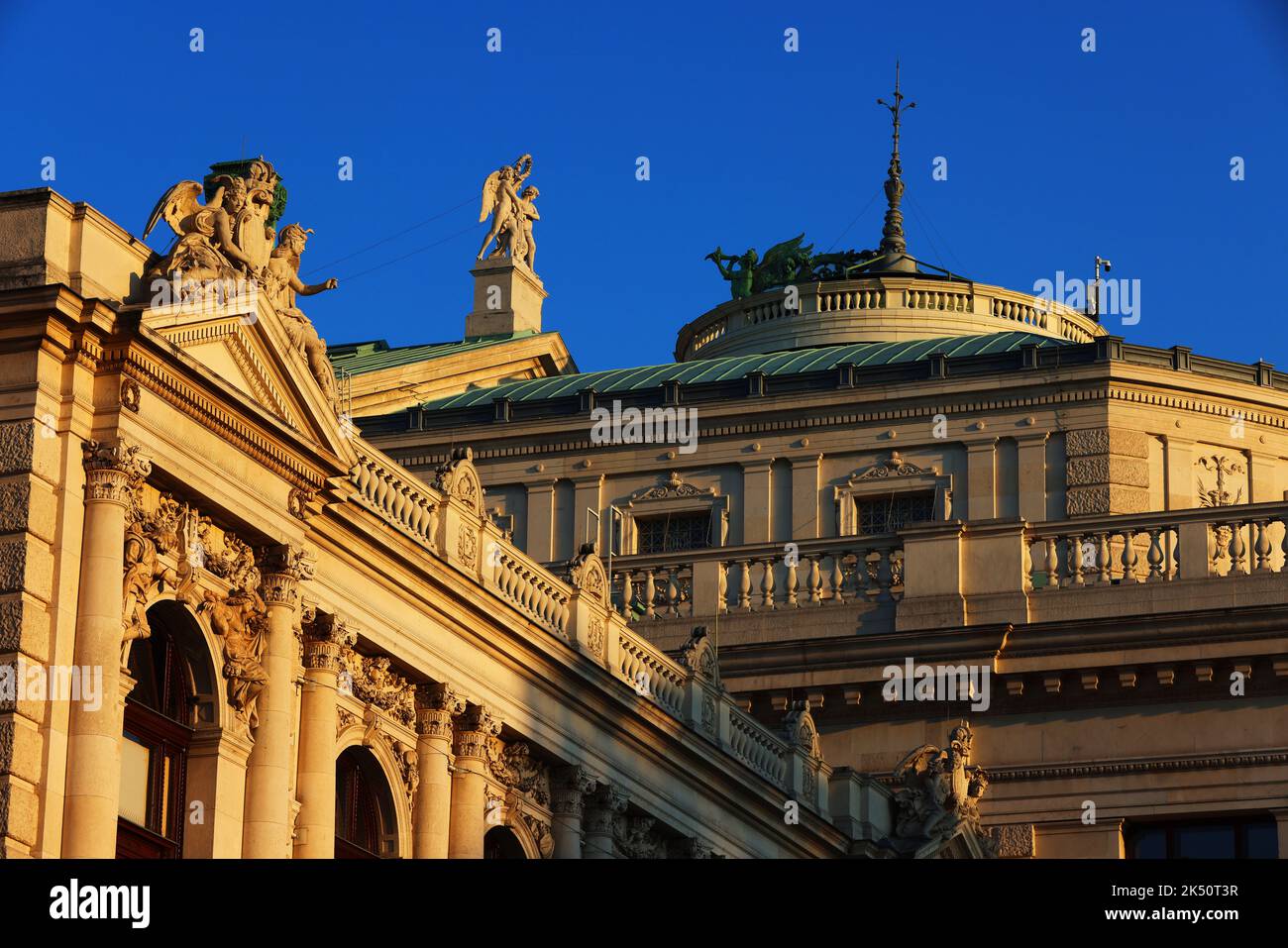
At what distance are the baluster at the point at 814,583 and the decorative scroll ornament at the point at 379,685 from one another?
17.6 metres

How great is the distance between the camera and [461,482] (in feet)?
149

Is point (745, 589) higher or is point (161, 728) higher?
point (745, 589)

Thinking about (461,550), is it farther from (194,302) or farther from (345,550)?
(194,302)

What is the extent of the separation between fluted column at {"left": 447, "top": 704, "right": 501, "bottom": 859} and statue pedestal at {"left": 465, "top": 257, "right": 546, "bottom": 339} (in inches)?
1289

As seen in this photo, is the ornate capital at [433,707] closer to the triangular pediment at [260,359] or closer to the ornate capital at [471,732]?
the ornate capital at [471,732]

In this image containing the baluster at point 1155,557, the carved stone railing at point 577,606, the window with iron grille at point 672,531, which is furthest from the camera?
the window with iron grille at point 672,531

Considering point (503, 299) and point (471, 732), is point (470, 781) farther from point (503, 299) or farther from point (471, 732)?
point (503, 299)

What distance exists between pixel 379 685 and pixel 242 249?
6.46 metres

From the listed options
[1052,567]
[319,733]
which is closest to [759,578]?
[1052,567]

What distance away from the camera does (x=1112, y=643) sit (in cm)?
5841

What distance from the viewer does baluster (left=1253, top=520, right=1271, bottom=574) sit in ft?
194

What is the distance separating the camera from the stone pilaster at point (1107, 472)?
65.2 meters

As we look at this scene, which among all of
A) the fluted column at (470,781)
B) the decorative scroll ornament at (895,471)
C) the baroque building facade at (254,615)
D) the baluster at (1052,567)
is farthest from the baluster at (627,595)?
the fluted column at (470,781)

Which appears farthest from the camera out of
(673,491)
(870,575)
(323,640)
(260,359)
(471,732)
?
(673,491)
